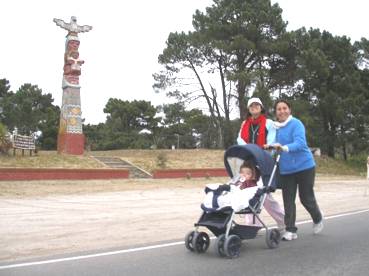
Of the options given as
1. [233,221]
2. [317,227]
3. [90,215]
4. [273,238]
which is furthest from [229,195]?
[90,215]

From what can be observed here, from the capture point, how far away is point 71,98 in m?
34.8

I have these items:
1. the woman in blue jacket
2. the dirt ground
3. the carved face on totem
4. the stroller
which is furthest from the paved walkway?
the stroller

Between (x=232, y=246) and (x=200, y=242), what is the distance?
55 centimetres

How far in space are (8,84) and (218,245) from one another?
73.2 meters

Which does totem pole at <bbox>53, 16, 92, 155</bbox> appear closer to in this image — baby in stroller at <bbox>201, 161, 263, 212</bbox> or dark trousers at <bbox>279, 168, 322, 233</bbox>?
dark trousers at <bbox>279, 168, 322, 233</bbox>

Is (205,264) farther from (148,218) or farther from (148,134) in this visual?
(148,134)

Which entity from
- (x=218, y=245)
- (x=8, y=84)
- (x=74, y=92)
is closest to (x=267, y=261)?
(x=218, y=245)

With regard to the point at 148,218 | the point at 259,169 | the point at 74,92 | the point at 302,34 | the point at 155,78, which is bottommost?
the point at 148,218

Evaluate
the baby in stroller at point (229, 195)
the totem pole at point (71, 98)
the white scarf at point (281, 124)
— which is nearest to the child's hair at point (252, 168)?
the baby in stroller at point (229, 195)

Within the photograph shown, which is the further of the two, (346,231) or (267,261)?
(346,231)

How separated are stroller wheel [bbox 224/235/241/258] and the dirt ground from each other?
195cm

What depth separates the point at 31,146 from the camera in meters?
31.9

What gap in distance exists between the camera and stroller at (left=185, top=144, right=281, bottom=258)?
712 cm

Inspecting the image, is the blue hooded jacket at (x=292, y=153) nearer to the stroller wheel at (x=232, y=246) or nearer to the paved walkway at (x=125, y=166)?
the stroller wheel at (x=232, y=246)
